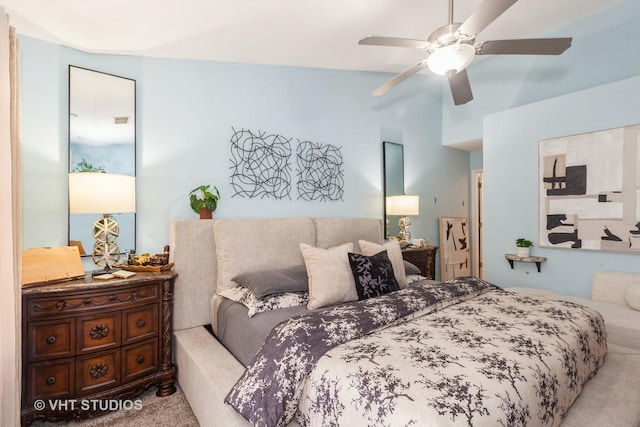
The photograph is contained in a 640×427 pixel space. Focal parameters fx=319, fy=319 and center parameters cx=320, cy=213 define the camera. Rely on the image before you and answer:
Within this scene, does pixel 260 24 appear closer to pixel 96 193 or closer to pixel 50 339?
pixel 96 193

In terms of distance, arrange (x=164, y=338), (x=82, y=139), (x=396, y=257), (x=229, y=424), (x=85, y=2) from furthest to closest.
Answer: (x=396, y=257)
(x=82, y=139)
(x=164, y=338)
(x=85, y=2)
(x=229, y=424)

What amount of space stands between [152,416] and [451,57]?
2.91m

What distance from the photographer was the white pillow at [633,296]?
2.70m

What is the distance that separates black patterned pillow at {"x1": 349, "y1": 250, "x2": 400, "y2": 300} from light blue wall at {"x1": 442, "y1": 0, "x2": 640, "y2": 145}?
2950 millimetres

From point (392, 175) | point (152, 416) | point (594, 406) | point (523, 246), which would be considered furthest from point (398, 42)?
point (523, 246)

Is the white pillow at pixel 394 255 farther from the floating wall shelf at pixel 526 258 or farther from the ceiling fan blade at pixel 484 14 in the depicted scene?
the floating wall shelf at pixel 526 258

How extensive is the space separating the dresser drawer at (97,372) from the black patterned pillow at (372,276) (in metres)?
1.64

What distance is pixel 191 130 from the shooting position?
2.84 m

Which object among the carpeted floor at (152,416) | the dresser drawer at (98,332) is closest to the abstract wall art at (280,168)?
the dresser drawer at (98,332)

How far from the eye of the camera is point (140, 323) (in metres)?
2.11

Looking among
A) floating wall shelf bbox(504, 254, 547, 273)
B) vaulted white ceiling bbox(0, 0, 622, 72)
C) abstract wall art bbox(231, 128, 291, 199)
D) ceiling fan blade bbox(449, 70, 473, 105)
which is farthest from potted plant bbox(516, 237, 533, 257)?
abstract wall art bbox(231, 128, 291, 199)

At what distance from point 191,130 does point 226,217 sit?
838 mm

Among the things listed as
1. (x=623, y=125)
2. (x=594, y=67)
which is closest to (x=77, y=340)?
(x=623, y=125)

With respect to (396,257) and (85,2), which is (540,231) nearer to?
(396,257)
